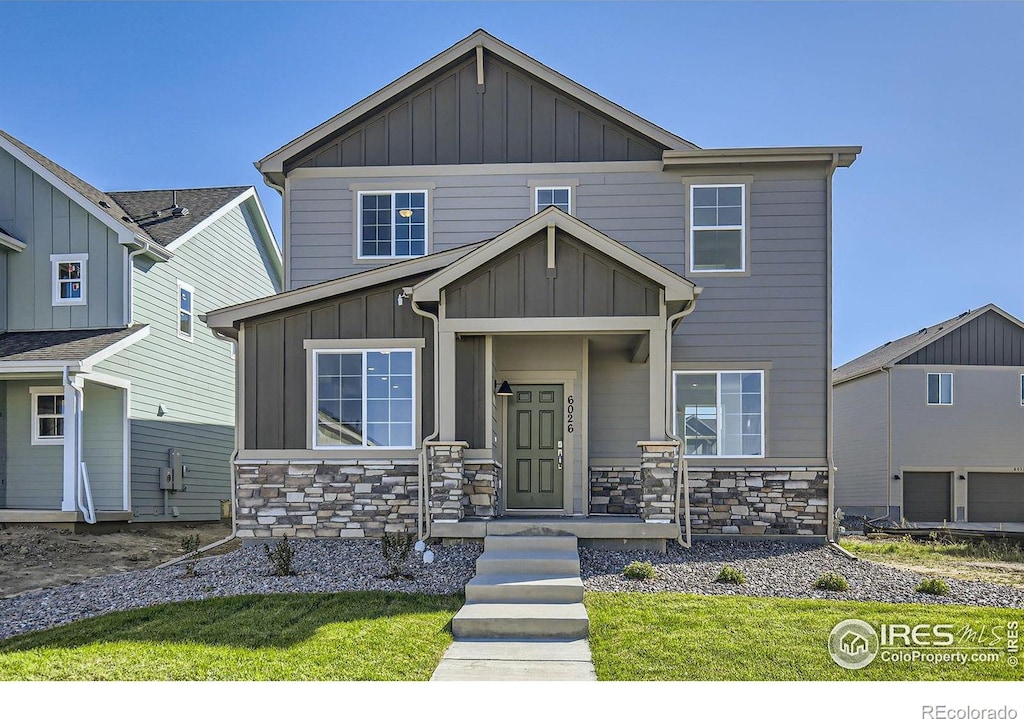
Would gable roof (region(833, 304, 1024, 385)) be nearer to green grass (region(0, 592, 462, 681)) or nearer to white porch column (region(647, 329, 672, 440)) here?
white porch column (region(647, 329, 672, 440))

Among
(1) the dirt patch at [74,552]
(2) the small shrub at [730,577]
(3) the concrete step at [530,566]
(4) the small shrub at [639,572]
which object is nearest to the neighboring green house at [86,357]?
(1) the dirt patch at [74,552]

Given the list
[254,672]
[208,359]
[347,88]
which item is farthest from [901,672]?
[208,359]

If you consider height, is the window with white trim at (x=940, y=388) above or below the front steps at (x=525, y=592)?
above

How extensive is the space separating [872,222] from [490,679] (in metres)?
15.6

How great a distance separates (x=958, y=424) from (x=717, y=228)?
12.6 m

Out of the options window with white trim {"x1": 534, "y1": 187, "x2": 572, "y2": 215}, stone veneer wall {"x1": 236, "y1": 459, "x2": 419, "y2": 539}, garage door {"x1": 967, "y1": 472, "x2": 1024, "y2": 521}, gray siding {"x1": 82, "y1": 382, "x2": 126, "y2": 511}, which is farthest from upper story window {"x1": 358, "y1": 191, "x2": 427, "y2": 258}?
garage door {"x1": 967, "y1": 472, "x2": 1024, "y2": 521}

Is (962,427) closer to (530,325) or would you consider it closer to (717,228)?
(717,228)

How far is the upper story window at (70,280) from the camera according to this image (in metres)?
15.8

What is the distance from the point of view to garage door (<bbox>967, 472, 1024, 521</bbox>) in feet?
73.6

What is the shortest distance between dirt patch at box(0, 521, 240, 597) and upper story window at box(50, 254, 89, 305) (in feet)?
13.4

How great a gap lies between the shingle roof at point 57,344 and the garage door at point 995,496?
20002 millimetres

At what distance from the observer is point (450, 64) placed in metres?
13.8

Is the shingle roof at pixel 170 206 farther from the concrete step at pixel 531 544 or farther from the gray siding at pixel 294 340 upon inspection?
the concrete step at pixel 531 544
